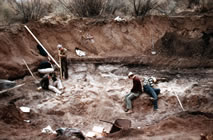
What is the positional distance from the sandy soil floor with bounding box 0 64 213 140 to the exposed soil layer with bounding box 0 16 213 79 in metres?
0.98

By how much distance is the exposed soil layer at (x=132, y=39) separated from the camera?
472 inches

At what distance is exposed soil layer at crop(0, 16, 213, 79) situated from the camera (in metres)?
12.0

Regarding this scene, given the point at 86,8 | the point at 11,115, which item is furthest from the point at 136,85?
the point at 86,8

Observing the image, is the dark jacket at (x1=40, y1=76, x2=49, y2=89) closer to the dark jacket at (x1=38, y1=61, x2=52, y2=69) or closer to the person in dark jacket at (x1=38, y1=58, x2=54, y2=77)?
the person in dark jacket at (x1=38, y1=58, x2=54, y2=77)

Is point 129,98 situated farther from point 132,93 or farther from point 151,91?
point 151,91

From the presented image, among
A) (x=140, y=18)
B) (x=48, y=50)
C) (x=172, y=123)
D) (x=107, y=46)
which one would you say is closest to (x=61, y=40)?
(x=48, y=50)

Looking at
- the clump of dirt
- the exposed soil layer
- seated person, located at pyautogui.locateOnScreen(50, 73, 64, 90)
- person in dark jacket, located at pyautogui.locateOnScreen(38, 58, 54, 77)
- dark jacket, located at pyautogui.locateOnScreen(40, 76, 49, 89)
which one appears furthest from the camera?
the exposed soil layer

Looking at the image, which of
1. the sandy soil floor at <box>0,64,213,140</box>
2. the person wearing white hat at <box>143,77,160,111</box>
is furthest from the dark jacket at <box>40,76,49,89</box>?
the person wearing white hat at <box>143,77,160,111</box>

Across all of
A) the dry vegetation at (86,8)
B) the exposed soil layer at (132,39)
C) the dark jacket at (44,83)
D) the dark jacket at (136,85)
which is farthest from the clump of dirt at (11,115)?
the dry vegetation at (86,8)

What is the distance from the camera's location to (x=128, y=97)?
8.87 m

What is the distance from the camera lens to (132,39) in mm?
12914

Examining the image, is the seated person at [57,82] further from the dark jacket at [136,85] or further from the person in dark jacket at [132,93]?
the dark jacket at [136,85]

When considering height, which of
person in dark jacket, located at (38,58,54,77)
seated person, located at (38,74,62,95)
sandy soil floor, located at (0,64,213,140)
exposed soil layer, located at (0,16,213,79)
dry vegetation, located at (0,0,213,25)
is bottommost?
sandy soil floor, located at (0,64,213,140)

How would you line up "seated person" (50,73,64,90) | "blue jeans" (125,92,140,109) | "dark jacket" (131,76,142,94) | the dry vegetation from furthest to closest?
the dry vegetation
"seated person" (50,73,64,90)
"blue jeans" (125,92,140,109)
"dark jacket" (131,76,142,94)
